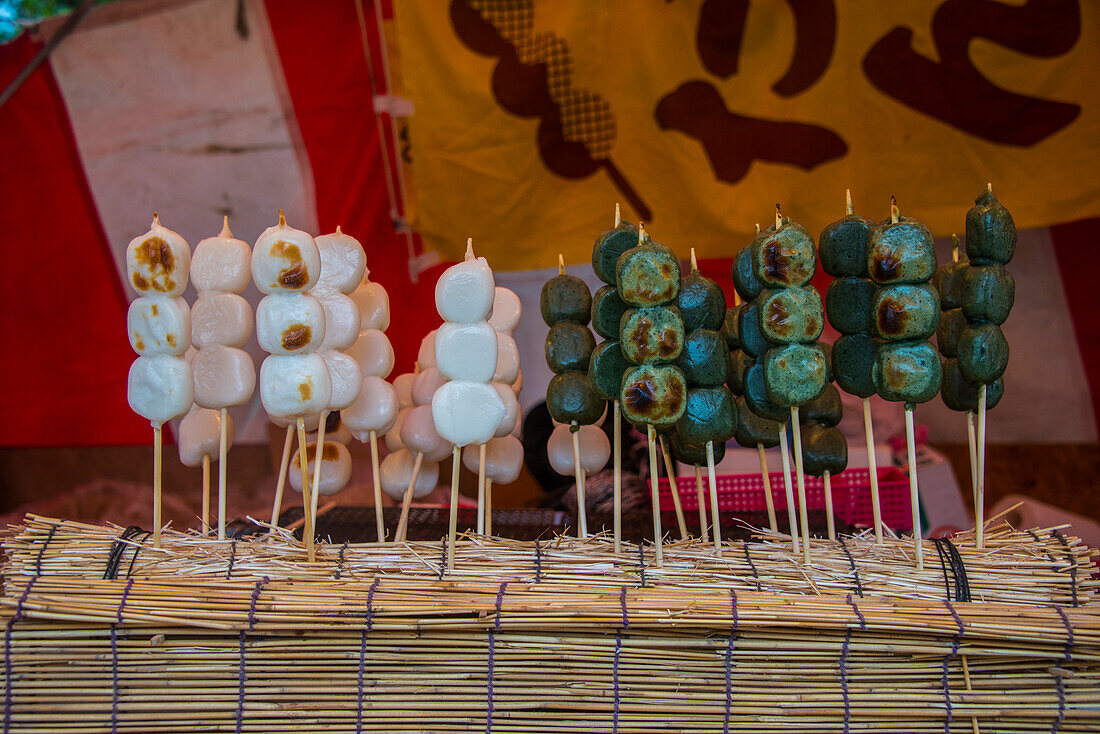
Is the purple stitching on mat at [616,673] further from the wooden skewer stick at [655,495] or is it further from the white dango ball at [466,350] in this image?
the white dango ball at [466,350]

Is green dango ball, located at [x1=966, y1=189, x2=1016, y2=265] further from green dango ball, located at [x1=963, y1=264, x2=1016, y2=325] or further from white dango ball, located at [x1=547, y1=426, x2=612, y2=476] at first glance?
white dango ball, located at [x1=547, y1=426, x2=612, y2=476]

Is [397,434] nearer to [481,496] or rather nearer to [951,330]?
[481,496]

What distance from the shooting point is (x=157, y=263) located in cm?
150

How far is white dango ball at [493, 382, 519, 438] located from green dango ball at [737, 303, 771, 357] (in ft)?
1.80

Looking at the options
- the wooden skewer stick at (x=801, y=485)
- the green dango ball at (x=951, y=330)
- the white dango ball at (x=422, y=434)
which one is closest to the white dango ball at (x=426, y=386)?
the white dango ball at (x=422, y=434)

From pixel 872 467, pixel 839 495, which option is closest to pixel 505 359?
pixel 872 467

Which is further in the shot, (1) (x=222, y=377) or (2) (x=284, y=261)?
(1) (x=222, y=377)

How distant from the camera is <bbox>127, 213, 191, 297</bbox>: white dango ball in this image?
1491mm

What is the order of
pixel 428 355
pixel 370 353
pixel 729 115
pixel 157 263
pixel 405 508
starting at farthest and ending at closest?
pixel 729 115 → pixel 428 355 → pixel 370 353 → pixel 405 508 → pixel 157 263

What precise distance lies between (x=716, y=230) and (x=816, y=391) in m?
1.77

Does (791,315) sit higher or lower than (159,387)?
higher

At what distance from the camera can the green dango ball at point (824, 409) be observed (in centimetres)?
162

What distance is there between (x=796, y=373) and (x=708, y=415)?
0.18 metres

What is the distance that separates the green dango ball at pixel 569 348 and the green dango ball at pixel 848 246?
507 millimetres
